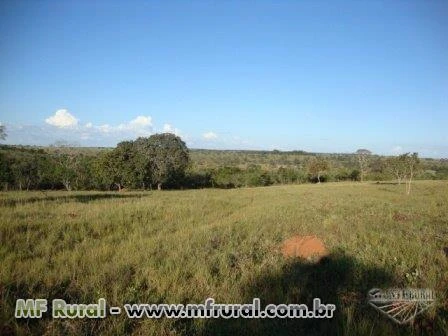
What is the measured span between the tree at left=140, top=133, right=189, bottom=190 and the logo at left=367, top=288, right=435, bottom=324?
182 ft

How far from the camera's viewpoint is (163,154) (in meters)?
60.1

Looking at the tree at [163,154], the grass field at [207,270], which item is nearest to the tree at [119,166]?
the tree at [163,154]

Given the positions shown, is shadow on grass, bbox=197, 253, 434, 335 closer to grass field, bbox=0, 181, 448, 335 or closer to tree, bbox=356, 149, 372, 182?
grass field, bbox=0, 181, 448, 335

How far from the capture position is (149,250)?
27.0 feet

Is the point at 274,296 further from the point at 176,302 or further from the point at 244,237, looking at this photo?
the point at 244,237

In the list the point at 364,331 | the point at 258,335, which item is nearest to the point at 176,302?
the point at 258,335

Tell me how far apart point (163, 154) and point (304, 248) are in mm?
52857

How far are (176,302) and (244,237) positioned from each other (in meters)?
5.23

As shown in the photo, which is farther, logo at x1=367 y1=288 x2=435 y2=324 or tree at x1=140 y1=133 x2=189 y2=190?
tree at x1=140 y1=133 x2=189 y2=190

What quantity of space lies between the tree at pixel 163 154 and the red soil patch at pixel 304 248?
51388 millimetres

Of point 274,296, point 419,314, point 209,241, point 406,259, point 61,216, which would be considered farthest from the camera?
point 61,216

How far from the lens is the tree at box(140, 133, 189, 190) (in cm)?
5997

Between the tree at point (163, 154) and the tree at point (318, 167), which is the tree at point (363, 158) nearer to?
the tree at point (318, 167)

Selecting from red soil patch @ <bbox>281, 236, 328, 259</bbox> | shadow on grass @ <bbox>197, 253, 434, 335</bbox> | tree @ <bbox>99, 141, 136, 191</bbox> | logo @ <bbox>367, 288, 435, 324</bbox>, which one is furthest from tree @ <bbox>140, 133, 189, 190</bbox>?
logo @ <bbox>367, 288, 435, 324</bbox>
